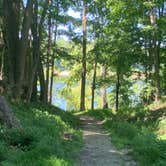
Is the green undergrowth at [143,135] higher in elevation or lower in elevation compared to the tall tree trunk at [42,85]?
lower

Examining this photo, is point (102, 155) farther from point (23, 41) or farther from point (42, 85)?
point (42, 85)

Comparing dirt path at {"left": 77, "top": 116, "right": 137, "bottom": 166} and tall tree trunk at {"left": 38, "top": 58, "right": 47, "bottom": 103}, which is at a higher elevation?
tall tree trunk at {"left": 38, "top": 58, "right": 47, "bottom": 103}

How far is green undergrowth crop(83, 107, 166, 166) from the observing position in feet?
32.0

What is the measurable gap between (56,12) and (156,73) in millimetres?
7170

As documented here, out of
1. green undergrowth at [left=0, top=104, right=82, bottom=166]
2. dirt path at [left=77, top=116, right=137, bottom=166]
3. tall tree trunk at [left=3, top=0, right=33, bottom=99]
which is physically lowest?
dirt path at [left=77, top=116, right=137, bottom=166]

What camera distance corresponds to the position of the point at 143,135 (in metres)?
12.7

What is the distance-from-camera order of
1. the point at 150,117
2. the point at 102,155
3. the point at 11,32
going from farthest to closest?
the point at 150,117 < the point at 11,32 < the point at 102,155

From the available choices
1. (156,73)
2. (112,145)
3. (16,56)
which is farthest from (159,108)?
(112,145)

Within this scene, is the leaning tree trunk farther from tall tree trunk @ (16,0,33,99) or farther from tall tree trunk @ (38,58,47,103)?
tall tree trunk @ (38,58,47,103)

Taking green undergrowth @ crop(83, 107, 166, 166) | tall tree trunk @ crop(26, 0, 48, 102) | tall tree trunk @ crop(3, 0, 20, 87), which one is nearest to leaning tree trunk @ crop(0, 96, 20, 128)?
green undergrowth @ crop(83, 107, 166, 166)

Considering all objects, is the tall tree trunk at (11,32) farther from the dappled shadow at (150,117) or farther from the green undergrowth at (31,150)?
the green undergrowth at (31,150)

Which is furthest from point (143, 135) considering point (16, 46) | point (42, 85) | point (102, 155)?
point (42, 85)

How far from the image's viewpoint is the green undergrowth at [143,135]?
9.76 meters

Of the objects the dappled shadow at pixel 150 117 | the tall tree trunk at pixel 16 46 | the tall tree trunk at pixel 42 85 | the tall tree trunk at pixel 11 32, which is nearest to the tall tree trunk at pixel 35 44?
the tall tree trunk at pixel 11 32
